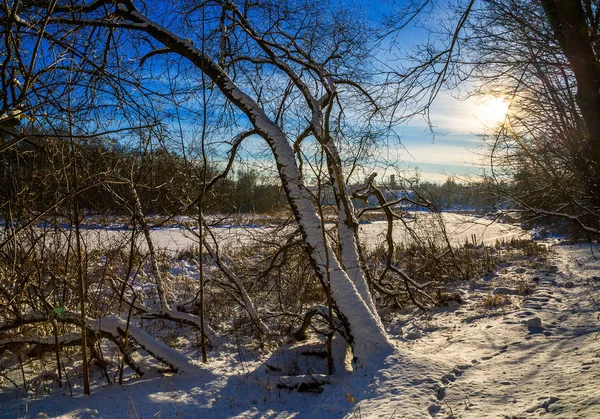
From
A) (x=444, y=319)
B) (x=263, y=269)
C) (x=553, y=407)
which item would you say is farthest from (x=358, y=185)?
A: (x=553, y=407)

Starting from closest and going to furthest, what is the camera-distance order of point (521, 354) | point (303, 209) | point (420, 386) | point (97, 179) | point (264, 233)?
1. point (420, 386)
2. point (97, 179)
3. point (521, 354)
4. point (303, 209)
5. point (264, 233)

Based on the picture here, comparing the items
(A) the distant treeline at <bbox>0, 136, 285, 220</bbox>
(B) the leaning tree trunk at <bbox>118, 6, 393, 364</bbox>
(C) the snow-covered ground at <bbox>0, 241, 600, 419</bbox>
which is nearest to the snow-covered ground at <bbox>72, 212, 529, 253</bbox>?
(A) the distant treeline at <bbox>0, 136, 285, 220</bbox>

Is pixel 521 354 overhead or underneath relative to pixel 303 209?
underneath

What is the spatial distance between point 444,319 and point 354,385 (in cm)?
335

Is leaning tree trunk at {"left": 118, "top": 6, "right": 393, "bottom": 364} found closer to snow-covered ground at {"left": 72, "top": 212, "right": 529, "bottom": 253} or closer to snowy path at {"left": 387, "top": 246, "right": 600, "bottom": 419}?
snowy path at {"left": 387, "top": 246, "right": 600, "bottom": 419}

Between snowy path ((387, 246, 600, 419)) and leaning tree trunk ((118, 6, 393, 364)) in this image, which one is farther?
leaning tree trunk ((118, 6, 393, 364))

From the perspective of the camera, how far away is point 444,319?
6395 mm

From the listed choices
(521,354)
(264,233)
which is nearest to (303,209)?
(264,233)

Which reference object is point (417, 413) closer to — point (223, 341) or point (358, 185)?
point (223, 341)

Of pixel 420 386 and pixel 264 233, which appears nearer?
pixel 420 386

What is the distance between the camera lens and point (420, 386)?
332 centimetres

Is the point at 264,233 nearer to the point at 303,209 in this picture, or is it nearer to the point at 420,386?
the point at 303,209

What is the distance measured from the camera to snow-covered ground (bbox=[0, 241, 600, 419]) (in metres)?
2.94

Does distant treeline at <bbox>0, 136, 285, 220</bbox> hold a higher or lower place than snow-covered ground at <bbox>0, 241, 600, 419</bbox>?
higher
